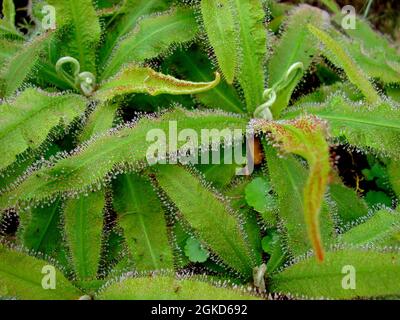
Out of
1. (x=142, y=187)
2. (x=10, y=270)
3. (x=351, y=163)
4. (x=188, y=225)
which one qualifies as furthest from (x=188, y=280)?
(x=351, y=163)

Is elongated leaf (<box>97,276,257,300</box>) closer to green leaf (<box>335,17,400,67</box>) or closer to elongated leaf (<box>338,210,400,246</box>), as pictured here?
elongated leaf (<box>338,210,400,246</box>)

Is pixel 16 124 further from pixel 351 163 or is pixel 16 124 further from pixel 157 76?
pixel 351 163

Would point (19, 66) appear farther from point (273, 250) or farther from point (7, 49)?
point (273, 250)

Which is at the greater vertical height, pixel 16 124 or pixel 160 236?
pixel 16 124

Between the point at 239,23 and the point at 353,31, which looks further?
the point at 353,31

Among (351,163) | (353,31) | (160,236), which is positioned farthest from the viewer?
(353,31)

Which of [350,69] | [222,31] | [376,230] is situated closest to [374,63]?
[350,69]
